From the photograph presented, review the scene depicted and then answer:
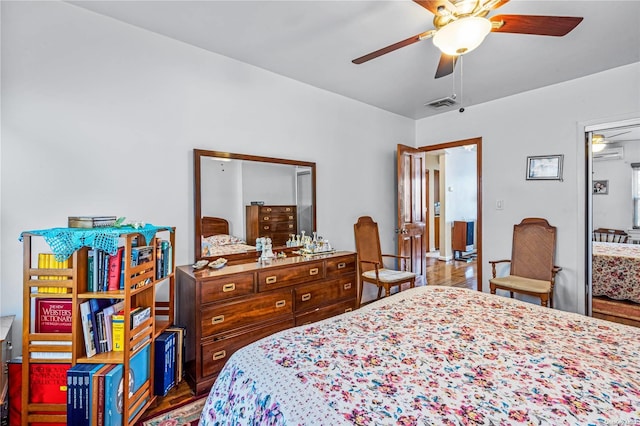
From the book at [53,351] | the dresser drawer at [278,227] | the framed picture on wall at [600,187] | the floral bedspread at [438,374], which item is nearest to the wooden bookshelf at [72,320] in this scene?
the book at [53,351]

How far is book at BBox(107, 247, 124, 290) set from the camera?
66.1 inches

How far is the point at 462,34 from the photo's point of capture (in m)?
1.56

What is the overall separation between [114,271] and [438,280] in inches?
179

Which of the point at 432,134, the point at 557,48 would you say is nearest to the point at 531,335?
the point at 557,48

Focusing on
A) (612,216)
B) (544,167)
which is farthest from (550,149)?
(612,216)

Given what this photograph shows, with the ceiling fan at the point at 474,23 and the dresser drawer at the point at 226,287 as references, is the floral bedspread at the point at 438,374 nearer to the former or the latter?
the dresser drawer at the point at 226,287

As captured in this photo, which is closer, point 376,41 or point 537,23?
point 537,23

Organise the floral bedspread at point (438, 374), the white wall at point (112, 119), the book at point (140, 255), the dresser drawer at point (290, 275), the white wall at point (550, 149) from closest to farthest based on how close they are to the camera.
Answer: the floral bedspread at point (438, 374), the book at point (140, 255), the white wall at point (112, 119), the dresser drawer at point (290, 275), the white wall at point (550, 149)

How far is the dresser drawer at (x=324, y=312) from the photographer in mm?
2574

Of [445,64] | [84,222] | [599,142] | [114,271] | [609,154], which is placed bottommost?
[114,271]

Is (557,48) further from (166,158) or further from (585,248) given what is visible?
(166,158)

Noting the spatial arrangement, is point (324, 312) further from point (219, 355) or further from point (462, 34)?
point (462, 34)

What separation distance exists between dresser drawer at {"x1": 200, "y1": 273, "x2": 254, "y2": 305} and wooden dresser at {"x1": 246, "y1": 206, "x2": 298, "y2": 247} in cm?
64

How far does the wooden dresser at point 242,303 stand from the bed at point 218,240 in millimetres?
244
